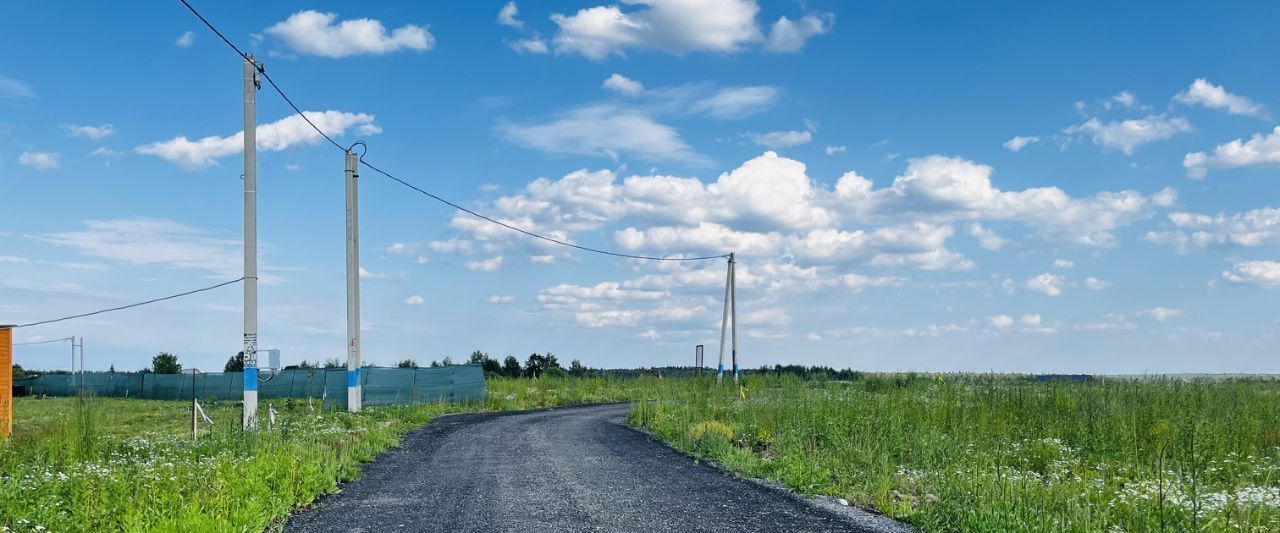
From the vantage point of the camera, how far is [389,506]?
38.8 feet

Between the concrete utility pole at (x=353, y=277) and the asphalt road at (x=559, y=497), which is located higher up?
the concrete utility pole at (x=353, y=277)

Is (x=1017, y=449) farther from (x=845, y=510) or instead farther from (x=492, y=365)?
(x=492, y=365)

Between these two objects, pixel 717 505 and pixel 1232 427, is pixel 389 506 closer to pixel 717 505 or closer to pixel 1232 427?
pixel 717 505

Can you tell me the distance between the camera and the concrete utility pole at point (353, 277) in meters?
28.0

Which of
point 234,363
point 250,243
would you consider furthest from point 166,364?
point 250,243

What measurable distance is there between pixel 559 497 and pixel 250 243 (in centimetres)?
1092

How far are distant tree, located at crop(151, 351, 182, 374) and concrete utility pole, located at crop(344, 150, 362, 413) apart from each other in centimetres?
4242

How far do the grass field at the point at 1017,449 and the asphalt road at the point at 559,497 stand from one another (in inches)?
37.5

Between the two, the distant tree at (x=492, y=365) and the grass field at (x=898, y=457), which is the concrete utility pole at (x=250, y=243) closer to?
the grass field at (x=898, y=457)

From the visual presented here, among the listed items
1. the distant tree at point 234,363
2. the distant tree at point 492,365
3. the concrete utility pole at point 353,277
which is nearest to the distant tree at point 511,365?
the distant tree at point 492,365

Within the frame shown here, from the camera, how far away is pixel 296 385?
141 feet

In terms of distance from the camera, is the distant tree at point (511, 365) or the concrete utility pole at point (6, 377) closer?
the concrete utility pole at point (6, 377)

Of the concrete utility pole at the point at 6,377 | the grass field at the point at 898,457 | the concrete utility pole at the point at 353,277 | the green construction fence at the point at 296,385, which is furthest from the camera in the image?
the green construction fence at the point at 296,385

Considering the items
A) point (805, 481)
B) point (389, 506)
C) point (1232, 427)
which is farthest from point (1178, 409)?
point (389, 506)
